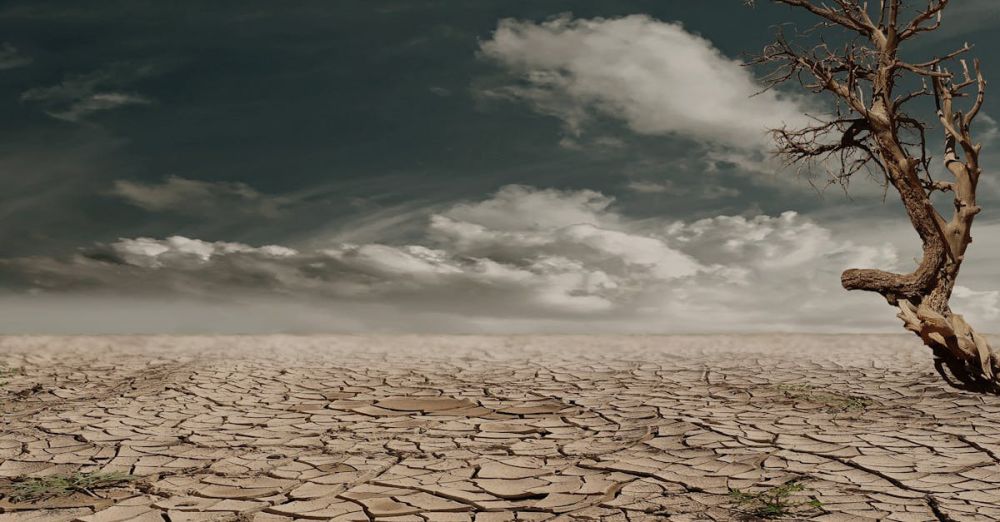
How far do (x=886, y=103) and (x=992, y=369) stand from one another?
69.5 inches

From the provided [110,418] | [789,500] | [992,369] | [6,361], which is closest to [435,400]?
[110,418]

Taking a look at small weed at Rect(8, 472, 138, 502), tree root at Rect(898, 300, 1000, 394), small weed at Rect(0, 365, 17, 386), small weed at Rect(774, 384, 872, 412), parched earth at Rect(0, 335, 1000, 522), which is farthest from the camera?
small weed at Rect(0, 365, 17, 386)

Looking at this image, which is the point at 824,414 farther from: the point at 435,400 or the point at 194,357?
the point at 194,357

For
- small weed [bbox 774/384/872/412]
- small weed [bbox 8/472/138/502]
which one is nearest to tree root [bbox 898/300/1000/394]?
small weed [bbox 774/384/872/412]

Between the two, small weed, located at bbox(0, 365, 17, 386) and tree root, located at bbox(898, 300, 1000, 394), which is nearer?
tree root, located at bbox(898, 300, 1000, 394)

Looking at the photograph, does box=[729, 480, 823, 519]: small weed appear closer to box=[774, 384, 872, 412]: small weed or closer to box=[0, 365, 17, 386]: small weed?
box=[774, 384, 872, 412]: small weed

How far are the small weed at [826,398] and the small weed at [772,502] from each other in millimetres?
2277

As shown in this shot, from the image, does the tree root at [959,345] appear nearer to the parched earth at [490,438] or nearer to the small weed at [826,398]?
the parched earth at [490,438]

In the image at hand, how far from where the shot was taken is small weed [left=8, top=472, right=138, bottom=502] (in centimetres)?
341

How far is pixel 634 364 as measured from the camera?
25.6ft

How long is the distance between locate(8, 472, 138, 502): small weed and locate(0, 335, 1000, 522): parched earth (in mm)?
25

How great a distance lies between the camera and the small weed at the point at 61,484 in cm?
341

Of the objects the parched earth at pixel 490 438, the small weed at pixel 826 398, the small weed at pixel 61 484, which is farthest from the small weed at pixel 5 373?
the small weed at pixel 826 398

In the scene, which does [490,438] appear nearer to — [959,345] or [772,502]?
[772,502]
